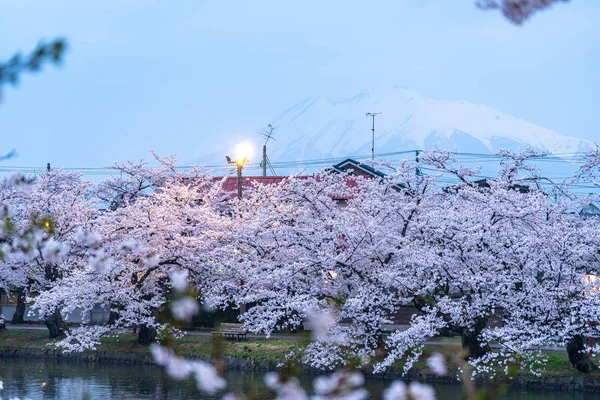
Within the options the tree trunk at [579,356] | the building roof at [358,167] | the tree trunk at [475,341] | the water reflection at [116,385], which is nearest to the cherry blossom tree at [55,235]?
the water reflection at [116,385]

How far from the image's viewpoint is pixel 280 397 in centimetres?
389

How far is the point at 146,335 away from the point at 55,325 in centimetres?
Answer: 403

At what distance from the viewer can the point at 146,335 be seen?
92.9 ft

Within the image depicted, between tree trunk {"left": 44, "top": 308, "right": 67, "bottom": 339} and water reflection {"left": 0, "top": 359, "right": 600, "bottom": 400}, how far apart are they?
3.21 meters

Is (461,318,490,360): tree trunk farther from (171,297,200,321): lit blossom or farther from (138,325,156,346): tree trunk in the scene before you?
(171,297,200,321): lit blossom

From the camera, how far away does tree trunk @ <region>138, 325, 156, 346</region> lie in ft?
92.3

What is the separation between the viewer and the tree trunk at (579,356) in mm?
20281

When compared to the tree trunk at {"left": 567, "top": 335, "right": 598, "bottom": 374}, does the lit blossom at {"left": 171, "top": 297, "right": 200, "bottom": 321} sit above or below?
above

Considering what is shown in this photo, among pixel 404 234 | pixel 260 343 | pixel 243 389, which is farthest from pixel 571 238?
pixel 260 343

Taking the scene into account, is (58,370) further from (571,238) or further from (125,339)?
(571,238)

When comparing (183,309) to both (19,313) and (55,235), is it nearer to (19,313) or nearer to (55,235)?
(55,235)

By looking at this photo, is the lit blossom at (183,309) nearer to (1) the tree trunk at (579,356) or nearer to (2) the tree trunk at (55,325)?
(1) the tree trunk at (579,356)

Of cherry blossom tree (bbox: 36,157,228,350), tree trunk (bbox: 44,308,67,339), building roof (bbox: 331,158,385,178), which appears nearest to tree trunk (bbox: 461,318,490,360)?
cherry blossom tree (bbox: 36,157,228,350)

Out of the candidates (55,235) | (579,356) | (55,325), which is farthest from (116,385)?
(579,356)
